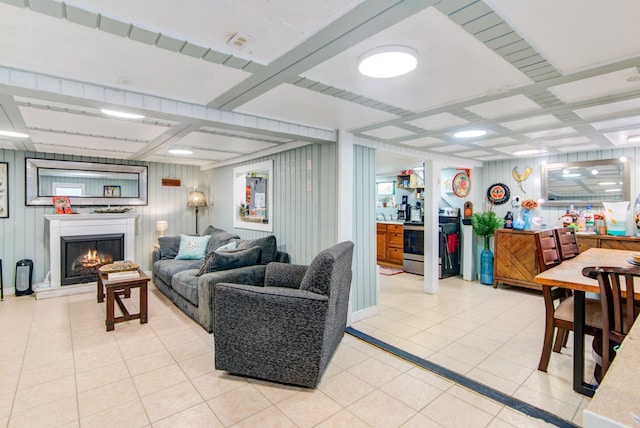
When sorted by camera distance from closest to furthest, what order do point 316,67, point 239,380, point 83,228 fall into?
point 316,67 → point 239,380 → point 83,228

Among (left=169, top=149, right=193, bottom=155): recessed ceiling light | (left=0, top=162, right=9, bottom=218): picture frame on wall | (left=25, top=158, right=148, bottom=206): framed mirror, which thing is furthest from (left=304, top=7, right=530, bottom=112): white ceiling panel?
(left=0, top=162, right=9, bottom=218): picture frame on wall

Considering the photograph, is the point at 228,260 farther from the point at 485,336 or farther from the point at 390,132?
the point at 485,336

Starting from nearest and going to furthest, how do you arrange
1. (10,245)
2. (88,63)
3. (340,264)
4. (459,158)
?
(88,63), (340,264), (10,245), (459,158)

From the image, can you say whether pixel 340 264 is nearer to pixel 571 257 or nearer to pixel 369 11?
pixel 369 11

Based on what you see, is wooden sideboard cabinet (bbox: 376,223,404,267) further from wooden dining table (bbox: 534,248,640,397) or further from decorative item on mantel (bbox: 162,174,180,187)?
decorative item on mantel (bbox: 162,174,180,187)

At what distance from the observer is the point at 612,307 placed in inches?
76.9

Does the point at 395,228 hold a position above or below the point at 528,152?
below

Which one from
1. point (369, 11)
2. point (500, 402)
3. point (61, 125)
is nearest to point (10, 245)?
point (61, 125)

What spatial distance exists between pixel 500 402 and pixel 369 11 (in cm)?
247

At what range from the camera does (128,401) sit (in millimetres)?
2150

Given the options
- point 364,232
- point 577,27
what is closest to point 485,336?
point 364,232

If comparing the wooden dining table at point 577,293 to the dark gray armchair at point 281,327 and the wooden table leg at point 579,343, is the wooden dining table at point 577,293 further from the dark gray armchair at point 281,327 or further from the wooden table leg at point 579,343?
the dark gray armchair at point 281,327

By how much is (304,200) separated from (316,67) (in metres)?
2.17

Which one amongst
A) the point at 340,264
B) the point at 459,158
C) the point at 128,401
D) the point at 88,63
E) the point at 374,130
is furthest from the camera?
the point at 459,158
